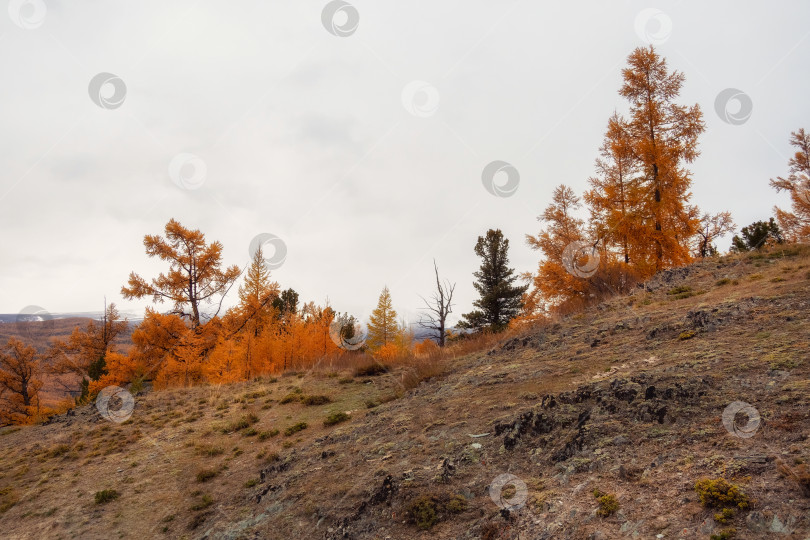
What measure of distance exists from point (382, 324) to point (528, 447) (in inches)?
1337

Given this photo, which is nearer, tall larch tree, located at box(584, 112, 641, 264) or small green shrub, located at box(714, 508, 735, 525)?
small green shrub, located at box(714, 508, 735, 525)

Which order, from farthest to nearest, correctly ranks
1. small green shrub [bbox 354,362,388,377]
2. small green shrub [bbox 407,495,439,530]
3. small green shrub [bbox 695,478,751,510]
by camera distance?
small green shrub [bbox 354,362,388,377], small green shrub [bbox 407,495,439,530], small green shrub [bbox 695,478,751,510]

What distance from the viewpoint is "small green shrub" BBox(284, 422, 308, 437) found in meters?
10.7

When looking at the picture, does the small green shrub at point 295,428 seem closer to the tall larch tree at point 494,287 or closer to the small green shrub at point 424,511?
the small green shrub at point 424,511

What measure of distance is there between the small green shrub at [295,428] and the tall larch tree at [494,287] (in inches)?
909

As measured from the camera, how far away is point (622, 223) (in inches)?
791

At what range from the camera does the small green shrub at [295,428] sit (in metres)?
10.7

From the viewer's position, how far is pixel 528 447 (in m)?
5.39

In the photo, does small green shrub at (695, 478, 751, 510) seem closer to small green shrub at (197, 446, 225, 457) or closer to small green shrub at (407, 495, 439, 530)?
small green shrub at (407, 495, 439, 530)

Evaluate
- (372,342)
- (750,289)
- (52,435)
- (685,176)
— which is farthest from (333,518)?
(372,342)

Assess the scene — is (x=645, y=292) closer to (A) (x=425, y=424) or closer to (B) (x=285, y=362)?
(A) (x=425, y=424)

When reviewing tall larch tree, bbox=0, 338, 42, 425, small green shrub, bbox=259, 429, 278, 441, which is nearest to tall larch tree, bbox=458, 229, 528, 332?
small green shrub, bbox=259, 429, 278, 441

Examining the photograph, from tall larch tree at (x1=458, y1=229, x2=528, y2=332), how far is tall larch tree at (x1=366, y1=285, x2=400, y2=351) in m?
8.05

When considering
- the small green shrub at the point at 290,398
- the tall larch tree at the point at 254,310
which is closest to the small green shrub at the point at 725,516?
the small green shrub at the point at 290,398
